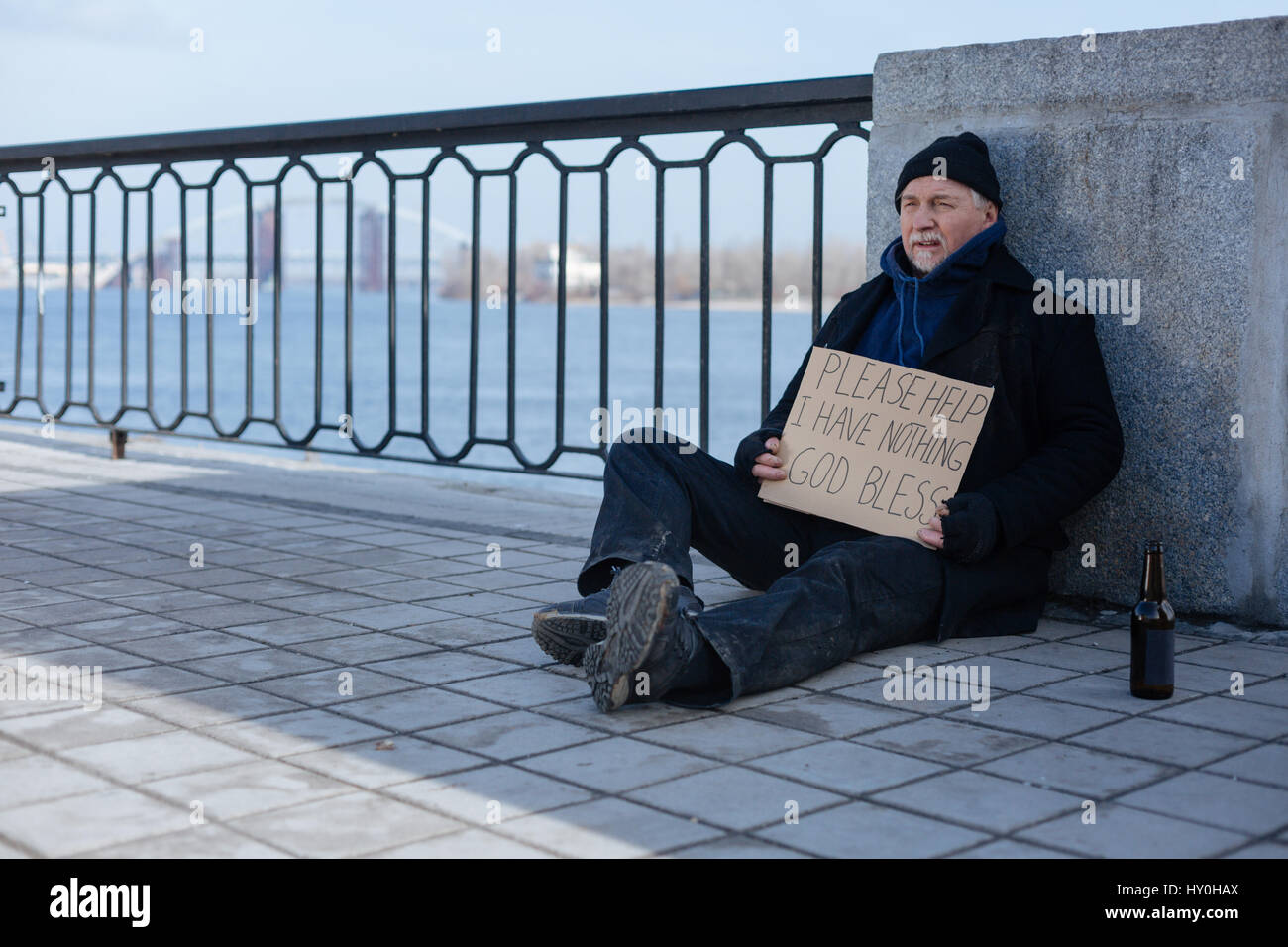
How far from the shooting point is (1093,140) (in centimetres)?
419

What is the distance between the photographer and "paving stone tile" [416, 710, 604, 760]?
2.86 m

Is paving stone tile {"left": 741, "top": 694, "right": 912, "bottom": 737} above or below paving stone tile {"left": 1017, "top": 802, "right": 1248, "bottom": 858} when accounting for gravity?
above

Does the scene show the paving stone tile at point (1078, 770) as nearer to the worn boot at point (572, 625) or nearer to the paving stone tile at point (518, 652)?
the worn boot at point (572, 625)

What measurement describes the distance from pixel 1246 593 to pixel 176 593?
3.18m

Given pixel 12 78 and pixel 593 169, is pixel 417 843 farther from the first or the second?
pixel 12 78

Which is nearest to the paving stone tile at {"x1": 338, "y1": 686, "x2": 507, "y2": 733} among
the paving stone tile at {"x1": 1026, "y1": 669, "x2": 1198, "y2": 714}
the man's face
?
the paving stone tile at {"x1": 1026, "y1": 669, "x2": 1198, "y2": 714}

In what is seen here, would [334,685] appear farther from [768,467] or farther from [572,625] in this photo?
[768,467]

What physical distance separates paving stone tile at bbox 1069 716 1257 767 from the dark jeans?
0.66m

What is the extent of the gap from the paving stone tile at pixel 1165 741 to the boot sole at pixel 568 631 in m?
1.10

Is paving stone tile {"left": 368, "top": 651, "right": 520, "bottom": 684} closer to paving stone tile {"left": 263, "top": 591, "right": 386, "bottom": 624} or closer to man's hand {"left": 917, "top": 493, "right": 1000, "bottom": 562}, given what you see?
paving stone tile {"left": 263, "top": 591, "right": 386, "bottom": 624}

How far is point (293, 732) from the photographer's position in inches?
116

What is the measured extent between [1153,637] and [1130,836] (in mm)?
952

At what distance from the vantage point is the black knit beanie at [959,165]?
406cm

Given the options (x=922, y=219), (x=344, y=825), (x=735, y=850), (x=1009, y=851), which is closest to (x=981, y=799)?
(x=1009, y=851)
